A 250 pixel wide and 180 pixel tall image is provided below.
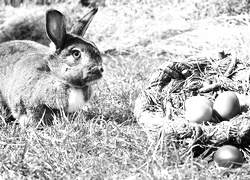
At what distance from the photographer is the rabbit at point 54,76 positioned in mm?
4594

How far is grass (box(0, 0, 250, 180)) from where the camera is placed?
3.78 m

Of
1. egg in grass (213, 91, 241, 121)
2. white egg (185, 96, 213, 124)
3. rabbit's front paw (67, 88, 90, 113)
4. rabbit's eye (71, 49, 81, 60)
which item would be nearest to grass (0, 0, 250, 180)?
rabbit's front paw (67, 88, 90, 113)

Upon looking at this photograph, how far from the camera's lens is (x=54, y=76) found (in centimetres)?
476

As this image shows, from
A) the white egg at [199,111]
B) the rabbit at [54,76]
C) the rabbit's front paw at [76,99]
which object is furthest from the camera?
the rabbit's front paw at [76,99]

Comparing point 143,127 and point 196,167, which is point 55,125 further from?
point 196,167

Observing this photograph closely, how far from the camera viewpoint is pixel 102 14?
29.7 ft

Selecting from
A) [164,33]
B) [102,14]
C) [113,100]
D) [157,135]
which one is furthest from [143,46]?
[157,135]

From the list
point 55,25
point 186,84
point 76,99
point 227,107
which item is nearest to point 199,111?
point 227,107

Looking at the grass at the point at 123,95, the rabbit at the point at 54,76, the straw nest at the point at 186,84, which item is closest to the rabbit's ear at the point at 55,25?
the rabbit at the point at 54,76

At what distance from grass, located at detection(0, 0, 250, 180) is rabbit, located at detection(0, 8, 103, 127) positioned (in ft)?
0.60

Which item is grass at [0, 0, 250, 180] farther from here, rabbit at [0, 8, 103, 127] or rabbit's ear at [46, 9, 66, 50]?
rabbit's ear at [46, 9, 66, 50]

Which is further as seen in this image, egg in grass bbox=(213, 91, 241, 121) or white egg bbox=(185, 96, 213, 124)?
egg in grass bbox=(213, 91, 241, 121)

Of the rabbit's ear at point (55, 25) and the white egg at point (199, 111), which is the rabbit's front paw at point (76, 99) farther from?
the white egg at point (199, 111)

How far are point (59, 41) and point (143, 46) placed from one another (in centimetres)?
309
